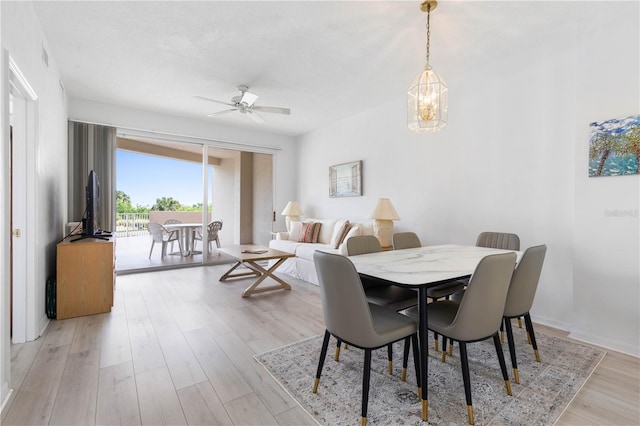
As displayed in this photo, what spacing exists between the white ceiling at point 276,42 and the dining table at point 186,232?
8.08 ft

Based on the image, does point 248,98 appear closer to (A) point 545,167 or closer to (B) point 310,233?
(B) point 310,233

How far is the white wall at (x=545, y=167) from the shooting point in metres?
2.49

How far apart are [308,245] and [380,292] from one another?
261cm

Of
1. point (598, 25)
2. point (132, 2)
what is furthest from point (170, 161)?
point (598, 25)

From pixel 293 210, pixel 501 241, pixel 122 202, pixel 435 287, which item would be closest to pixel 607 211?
pixel 501 241

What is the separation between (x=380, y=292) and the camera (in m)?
2.44

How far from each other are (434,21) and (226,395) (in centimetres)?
319

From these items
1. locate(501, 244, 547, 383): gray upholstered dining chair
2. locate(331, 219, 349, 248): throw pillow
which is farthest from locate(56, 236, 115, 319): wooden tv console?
locate(501, 244, 547, 383): gray upholstered dining chair

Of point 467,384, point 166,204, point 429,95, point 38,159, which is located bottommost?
point 467,384

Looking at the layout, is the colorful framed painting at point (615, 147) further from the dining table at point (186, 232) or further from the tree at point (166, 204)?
the tree at point (166, 204)

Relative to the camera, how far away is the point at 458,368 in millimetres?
2141

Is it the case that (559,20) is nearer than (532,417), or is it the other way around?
(532,417)

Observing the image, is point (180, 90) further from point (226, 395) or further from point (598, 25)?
point (598, 25)

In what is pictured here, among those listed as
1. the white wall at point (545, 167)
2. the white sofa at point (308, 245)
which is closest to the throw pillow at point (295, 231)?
the white sofa at point (308, 245)
